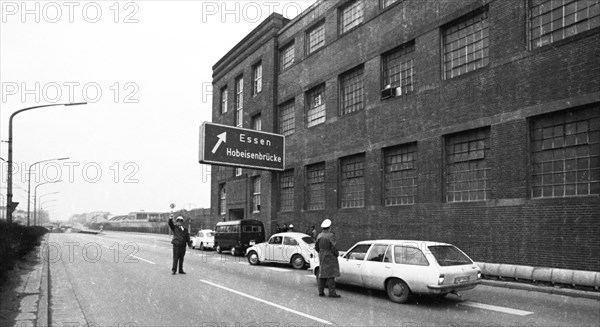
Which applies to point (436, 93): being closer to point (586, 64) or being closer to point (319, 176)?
point (586, 64)

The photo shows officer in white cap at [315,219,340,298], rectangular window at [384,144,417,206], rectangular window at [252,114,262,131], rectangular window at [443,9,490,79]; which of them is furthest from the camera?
rectangular window at [252,114,262,131]

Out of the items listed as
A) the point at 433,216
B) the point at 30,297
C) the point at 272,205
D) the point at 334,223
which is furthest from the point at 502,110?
the point at 272,205

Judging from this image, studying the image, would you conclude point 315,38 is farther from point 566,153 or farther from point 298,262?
point 566,153

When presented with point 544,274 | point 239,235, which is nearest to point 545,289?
point 544,274

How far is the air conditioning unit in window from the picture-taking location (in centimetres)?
2045

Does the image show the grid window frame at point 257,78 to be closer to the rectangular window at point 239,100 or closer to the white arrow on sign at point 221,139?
the rectangular window at point 239,100

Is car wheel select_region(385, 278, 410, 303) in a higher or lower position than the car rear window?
lower

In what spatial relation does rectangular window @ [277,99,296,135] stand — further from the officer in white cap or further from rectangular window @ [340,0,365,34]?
the officer in white cap

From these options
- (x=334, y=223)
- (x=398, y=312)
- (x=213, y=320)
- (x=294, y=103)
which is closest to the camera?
(x=213, y=320)

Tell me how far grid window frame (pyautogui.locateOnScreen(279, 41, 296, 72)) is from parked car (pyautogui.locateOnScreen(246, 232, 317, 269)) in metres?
13.0

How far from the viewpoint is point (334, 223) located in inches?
934

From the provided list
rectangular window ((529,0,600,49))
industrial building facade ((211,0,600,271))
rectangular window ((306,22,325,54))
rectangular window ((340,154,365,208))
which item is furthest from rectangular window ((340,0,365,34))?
rectangular window ((529,0,600,49))

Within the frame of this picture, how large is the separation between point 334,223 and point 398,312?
1446 cm

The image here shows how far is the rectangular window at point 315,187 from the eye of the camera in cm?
2552
